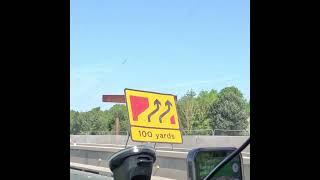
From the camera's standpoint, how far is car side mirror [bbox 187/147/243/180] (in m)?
1.87

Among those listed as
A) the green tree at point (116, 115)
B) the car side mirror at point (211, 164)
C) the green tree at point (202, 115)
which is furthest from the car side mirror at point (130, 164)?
the green tree at point (116, 115)

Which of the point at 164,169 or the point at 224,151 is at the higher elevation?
the point at 224,151

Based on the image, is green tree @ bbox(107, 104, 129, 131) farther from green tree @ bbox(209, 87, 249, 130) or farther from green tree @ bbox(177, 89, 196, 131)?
green tree @ bbox(209, 87, 249, 130)

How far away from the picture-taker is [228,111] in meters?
51.9

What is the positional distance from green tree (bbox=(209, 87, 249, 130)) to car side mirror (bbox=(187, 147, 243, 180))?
43639 mm

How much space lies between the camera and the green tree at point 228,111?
1874 inches

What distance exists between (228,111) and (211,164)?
50.4 m

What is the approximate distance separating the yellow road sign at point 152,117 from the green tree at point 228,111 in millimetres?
24907

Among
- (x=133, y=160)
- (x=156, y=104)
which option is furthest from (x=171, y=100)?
(x=133, y=160)
